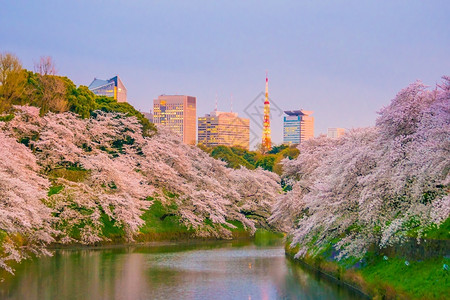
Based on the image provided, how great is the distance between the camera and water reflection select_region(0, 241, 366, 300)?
30750mm

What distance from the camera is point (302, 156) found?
58781mm

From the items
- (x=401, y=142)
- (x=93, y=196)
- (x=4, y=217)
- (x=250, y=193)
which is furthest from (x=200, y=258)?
(x=250, y=193)

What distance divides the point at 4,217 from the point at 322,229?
17769 millimetres

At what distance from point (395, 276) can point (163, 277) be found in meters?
15.1

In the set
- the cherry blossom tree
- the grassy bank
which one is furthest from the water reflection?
the cherry blossom tree

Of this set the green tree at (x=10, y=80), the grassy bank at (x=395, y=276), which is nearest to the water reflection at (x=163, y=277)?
the grassy bank at (x=395, y=276)

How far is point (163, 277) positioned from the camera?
121 ft

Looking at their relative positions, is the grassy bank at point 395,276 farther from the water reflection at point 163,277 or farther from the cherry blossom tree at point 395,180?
the water reflection at point 163,277

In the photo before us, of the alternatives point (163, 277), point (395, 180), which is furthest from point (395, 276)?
point (163, 277)

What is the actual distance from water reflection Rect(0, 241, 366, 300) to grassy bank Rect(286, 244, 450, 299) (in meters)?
1.09

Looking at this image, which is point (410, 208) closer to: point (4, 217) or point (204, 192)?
point (4, 217)

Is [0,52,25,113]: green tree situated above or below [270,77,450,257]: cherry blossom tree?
above

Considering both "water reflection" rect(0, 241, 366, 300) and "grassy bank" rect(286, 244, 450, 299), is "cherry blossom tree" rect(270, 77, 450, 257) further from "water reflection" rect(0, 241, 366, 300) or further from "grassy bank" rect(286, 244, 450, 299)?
"water reflection" rect(0, 241, 366, 300)

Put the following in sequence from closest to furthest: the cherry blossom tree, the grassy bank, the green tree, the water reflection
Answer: the grassy bank, the cherry blossom tree, the water reflection, the green tree
